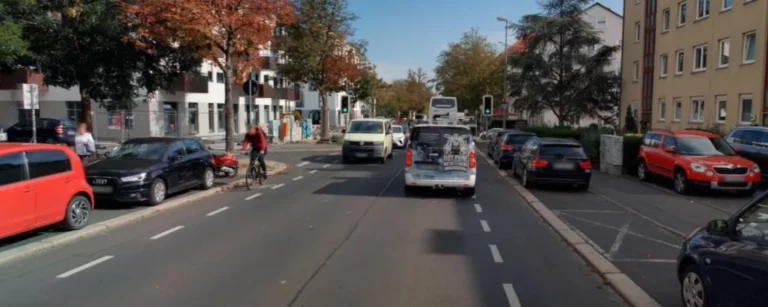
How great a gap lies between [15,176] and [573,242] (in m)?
7.83

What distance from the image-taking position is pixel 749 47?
25359 mm

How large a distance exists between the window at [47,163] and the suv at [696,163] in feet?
44.4

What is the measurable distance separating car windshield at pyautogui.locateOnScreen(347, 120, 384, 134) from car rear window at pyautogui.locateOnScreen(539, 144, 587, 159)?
1024 centimetres

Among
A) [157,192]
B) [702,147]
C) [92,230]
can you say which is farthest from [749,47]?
[92,230]

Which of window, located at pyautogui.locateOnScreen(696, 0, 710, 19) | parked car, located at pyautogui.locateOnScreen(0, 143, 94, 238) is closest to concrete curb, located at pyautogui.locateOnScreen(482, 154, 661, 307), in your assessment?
parked car, located at pyautogui.locateOnScreen(0, 143, 94, 238)

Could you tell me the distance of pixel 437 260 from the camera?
751cm

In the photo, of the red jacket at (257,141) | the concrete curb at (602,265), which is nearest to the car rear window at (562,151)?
the concrete curb at (602,265)

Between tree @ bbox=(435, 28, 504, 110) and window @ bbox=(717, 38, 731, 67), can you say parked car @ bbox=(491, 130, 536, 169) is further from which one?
tree @ bbox=(435, 28, 504, 110)

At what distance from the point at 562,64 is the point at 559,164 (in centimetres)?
2885

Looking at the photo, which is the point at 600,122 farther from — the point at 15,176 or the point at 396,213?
the point at 15,176

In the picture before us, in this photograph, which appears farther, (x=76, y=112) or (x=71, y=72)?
(x=76, y=112)

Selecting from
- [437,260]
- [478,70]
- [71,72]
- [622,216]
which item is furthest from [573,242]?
[478,70]

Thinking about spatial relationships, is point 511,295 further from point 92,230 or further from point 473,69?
point 473,69

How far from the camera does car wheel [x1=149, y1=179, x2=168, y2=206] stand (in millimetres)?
11789
